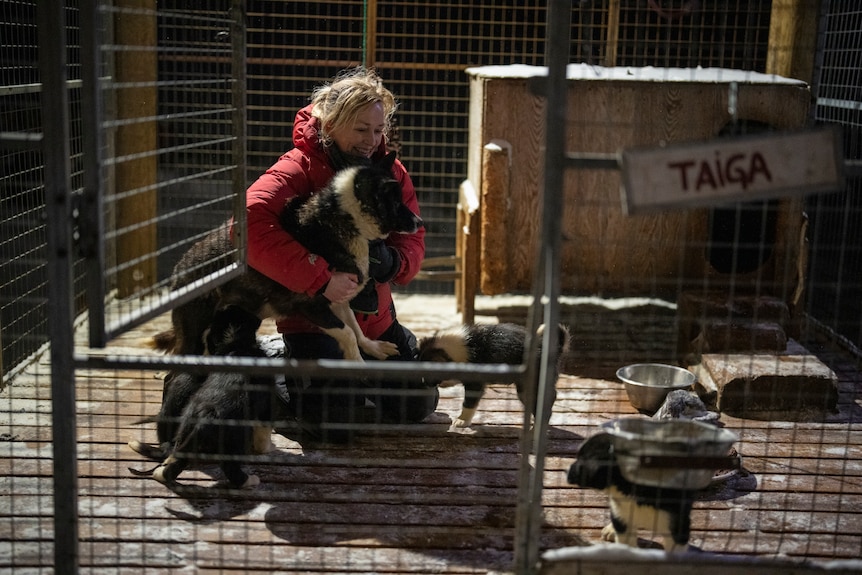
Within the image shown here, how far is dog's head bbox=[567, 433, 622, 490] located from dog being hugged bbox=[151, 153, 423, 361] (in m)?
1.68

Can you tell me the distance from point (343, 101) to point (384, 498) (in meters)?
1.93

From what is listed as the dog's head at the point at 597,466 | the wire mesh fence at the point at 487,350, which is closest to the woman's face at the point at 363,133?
the wire mesh fence at the point at 487,350

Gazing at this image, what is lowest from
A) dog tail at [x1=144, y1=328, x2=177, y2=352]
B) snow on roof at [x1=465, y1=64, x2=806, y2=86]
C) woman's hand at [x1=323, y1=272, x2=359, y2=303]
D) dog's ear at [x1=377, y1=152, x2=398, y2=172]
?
dog tail at [x1=144, y1=328, x2=177, y2=352]

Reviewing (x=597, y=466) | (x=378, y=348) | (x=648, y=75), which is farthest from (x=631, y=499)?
(x=648, y=75)

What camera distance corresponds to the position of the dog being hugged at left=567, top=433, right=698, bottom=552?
3164 mm

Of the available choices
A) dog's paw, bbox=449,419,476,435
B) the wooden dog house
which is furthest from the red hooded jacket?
the wooden dog house

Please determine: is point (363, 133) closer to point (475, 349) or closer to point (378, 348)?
point (378, 348)

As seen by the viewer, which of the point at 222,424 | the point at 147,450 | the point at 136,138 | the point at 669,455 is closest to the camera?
the point at 669,455

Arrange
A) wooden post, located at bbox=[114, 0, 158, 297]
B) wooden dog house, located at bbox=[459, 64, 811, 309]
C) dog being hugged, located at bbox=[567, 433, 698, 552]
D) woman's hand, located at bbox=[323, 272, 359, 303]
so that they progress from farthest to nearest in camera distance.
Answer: wooden post, located at bbox=[114, 0, 158, 297]
wooden dog house, located at bbox=[459, 64, 811, 309]
woman's hand, located at bbox=[323, 272, 359, 303]
dog being hugged, located at bbox=[567, 433, 698, 552]

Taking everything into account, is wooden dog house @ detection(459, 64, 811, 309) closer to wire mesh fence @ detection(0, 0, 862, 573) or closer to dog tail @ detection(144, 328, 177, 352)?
wire mesh fence @ detection(0, 0, 862, 573)

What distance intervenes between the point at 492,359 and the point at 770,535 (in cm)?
164

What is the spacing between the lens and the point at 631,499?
3.20 m

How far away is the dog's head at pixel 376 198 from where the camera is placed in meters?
4.47

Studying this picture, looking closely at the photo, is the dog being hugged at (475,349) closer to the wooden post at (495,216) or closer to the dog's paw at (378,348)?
the dog's paw at (378,348)
